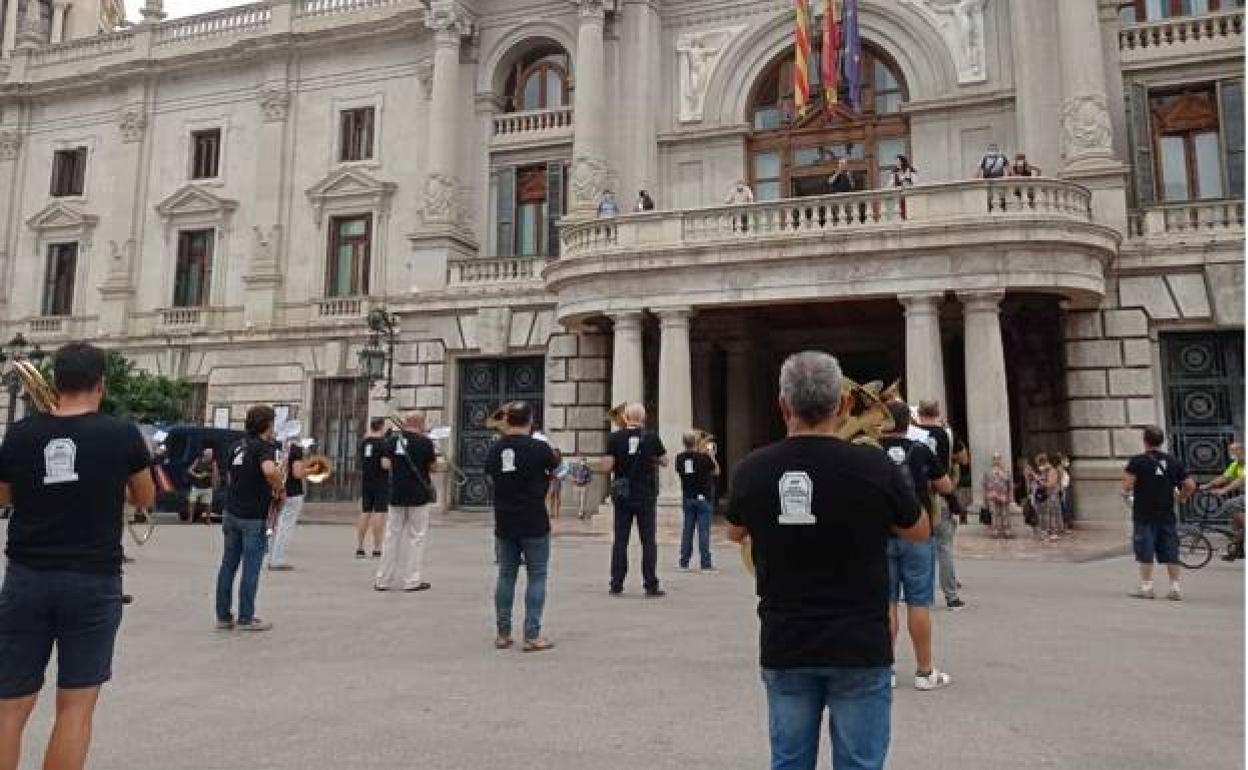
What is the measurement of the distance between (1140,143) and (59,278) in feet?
107

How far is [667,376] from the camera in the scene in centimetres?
1969

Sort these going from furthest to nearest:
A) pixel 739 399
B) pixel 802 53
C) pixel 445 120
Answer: pixel 445 120, pixel 739 399, pixel 802 53

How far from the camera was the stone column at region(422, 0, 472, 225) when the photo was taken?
82.4ft

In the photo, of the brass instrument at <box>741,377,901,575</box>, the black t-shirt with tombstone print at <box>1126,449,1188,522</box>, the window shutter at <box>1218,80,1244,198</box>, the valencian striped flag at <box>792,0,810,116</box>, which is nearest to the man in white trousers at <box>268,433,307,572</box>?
the brass instrument at <box>741,377,901,575</box>

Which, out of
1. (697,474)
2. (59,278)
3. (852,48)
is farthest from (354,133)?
(697,474)

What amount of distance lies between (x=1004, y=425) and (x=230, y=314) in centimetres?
2266

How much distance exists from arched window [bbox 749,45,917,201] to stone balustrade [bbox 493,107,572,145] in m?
5.19

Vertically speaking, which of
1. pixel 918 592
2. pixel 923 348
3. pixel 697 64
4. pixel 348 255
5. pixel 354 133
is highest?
pixel 697 64

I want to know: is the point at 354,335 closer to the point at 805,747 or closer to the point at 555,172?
the point at 555,172

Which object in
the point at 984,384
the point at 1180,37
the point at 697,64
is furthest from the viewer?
the point at 697,64

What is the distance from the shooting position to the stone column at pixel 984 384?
17344 mm

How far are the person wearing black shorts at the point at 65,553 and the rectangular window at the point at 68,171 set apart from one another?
32.8 m

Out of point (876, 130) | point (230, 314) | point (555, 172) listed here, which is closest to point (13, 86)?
point (230, 314)

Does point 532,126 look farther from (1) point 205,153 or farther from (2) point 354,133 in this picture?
(1) point 205,153
